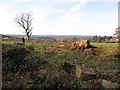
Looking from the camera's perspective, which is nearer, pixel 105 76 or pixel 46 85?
pixel 46 85

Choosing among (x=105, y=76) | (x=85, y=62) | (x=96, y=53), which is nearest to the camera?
(x=105, y=76)

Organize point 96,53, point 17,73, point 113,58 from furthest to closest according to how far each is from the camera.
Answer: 1. point 96,53
2. point 113,58
3. point 17,73

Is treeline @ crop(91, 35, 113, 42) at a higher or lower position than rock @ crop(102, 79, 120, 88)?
higher

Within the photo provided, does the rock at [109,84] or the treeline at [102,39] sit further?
the treeline at [102,39]

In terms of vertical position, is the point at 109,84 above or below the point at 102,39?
below

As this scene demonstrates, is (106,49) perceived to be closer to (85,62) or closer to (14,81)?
(85,62)

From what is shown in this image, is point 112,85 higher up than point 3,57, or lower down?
lower down

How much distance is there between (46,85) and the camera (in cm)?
1406

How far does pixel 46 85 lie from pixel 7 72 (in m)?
2.88

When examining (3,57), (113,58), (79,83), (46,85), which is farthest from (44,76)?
(113,58)

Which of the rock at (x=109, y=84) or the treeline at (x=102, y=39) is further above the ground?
the treeline at (x=102, y=39)

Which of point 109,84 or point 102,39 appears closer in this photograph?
point 109,84

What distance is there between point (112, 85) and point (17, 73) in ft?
17.6

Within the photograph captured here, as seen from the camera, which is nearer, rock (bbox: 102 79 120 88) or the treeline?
rock (bbox: 102 79 120 88)
